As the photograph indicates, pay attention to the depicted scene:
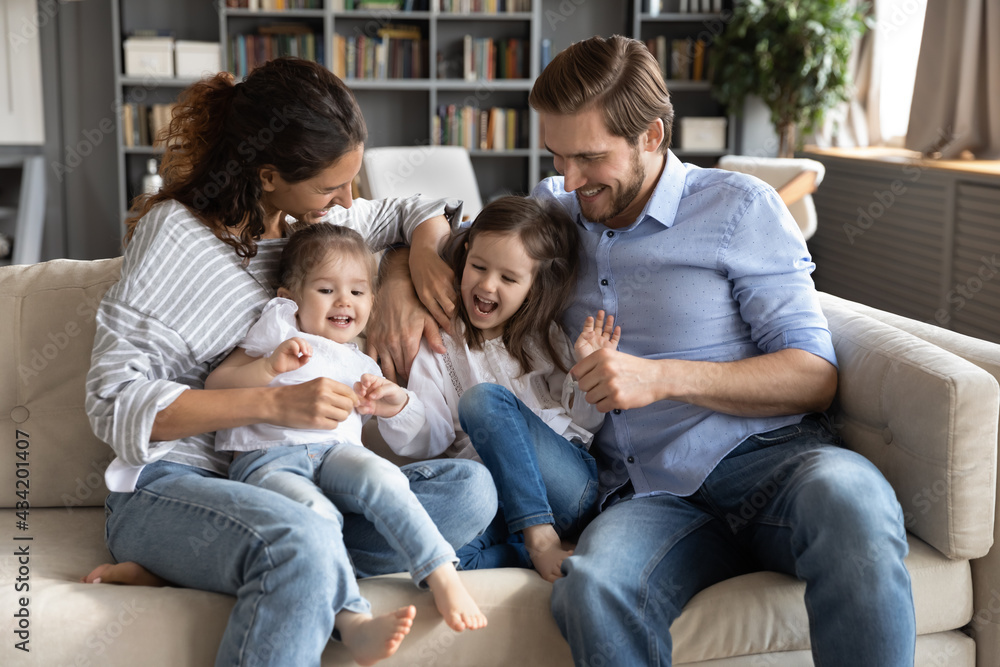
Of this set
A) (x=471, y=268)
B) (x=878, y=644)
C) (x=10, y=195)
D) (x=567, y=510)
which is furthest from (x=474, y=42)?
(x=878, y=644)

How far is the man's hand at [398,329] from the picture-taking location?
1655 mm

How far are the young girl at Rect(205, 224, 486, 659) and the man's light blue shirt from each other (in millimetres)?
410

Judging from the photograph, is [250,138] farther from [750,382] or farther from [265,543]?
[750,382]

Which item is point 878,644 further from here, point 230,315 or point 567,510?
point 230,315

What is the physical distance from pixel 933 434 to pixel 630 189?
25.4 inches

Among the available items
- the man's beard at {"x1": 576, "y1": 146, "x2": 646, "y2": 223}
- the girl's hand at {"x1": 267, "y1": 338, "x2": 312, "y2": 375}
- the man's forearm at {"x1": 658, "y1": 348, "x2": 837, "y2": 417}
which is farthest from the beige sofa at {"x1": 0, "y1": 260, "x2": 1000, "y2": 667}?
the man's beard at {"x1": 576, "y1": 146, "x2": 646, "y2": 223}

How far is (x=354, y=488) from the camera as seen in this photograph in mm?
1326

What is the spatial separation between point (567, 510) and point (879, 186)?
10.6 ft

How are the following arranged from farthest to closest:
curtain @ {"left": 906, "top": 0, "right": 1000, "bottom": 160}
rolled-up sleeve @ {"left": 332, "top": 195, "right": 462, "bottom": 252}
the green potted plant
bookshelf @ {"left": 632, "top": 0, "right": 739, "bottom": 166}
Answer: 1. bookshelf @ {"left": 632, "top": 0, "right": 739, "bottom": 166}
2. the green potted plant
3. curtain @ {"left": 906, "top": 0, "right": 1000, "bottom": 160}
4. rolled-up sleeve @ {"left": 332, "top": 195, "right": 462, "bottom": 252}

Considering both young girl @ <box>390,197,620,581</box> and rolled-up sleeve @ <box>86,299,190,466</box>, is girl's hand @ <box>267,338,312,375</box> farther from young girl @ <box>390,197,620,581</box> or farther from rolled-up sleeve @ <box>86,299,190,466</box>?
young girl @ <box>390,197,620,581</box>

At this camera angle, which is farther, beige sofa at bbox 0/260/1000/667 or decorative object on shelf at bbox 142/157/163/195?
decorative object on shelf at bbox 142/157/163/195

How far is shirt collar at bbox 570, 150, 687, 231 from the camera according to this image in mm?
1578

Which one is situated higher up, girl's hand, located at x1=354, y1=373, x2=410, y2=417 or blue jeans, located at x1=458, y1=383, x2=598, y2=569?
girl's hand, located at x1=354, y1=373, x2=410, y2=417

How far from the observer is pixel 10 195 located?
206 inches
